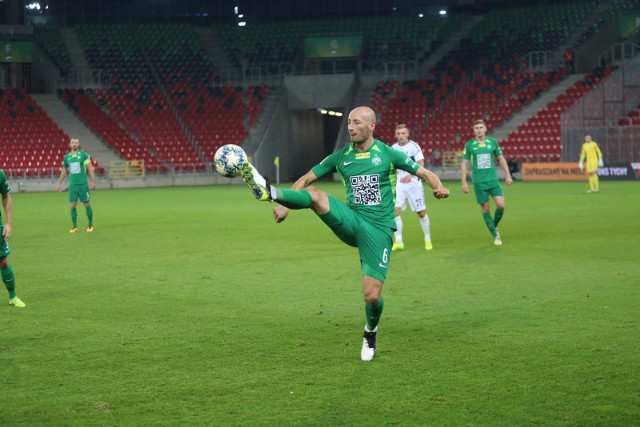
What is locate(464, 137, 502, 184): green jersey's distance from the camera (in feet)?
55.5

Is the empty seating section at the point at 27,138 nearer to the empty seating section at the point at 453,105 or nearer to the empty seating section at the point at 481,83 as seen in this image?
the empty seating section at the point at 453,105

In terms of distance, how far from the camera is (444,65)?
181 feet

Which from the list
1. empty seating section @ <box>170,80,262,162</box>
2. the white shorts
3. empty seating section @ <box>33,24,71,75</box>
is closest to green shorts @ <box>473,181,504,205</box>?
the white shorts

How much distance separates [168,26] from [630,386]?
57472 millimetres

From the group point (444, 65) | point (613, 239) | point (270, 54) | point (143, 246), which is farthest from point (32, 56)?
point (613, 239)

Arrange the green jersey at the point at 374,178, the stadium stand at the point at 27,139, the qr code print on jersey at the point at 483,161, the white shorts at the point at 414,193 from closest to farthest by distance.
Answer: the green jersey at the point at 374,178 < the white shorts at the point at 414,193 < the qr code print on jersey at the point at 483,161 < the stadium stand at the point at 27,139

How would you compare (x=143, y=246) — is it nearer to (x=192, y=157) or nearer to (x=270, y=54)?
(x=192, y=157)

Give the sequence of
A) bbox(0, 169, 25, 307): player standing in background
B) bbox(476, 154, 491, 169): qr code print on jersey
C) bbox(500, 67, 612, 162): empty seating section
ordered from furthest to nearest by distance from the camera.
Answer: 1. bbox(500, 67, 612, 162): empty seating section
2. bbox(476, 154, 491, 169): qr code print on jersey
3. bbox(0, 169, 25, 307): player standing in background

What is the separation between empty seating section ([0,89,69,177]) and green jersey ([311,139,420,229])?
4186 cm

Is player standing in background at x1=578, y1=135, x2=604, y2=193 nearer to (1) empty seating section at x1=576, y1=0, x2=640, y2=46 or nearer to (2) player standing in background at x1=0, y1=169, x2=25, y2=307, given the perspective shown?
(1) empty seating section at x1=576, y1=0, x2=640, y2=46

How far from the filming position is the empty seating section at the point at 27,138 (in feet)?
160

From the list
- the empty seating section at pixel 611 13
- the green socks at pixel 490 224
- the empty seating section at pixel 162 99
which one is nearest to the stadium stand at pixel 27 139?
the empty seating section at pixel 162 99

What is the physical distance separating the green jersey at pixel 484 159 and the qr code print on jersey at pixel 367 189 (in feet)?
30.0

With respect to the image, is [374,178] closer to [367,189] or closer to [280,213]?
[367,189]
